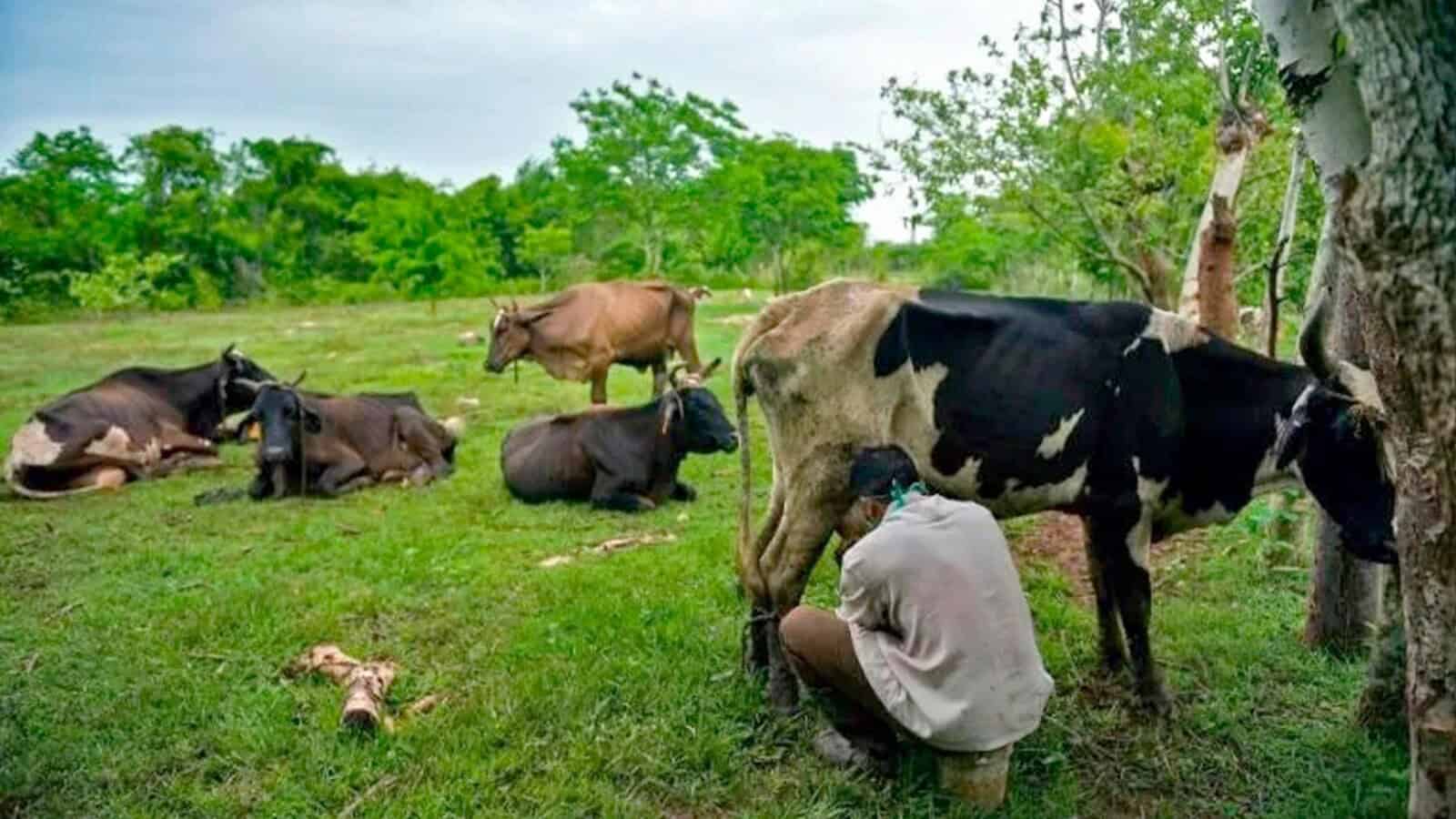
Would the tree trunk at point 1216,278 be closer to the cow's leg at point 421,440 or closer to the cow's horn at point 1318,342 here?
the cow's horn at point 1318,342

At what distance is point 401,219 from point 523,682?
75.9 feet

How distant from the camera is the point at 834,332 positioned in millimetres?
5082

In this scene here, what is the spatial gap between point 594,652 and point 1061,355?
2.71 m

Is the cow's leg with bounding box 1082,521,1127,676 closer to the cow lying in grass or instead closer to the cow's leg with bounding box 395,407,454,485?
the cow lying in grass

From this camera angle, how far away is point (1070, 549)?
25.0 ft

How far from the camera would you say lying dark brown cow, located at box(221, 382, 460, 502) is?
Result: 9.67m

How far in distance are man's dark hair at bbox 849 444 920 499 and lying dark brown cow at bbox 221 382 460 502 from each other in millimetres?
6602

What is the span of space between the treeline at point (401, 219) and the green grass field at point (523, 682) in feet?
65.1

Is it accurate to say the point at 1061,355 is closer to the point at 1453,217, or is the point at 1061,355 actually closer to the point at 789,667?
the point at 789,667

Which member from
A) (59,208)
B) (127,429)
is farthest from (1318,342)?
(59,208)

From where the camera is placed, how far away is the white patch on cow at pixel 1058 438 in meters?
5.15

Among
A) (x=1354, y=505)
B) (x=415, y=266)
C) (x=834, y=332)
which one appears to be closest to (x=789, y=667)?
(x=834, y=332)

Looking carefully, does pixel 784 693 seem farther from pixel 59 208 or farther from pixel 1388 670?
pixel 59 208

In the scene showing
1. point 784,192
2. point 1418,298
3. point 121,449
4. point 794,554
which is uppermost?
point 784,192
